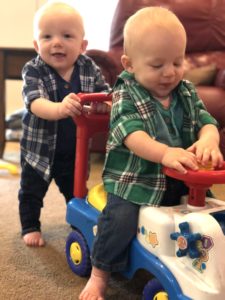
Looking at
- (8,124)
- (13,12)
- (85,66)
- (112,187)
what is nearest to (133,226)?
(112,187)

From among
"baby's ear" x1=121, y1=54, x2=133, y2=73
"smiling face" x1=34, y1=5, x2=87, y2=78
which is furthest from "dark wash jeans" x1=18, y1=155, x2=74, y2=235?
"baby's ear" x1=121, y1=54, x2=133, y2=73

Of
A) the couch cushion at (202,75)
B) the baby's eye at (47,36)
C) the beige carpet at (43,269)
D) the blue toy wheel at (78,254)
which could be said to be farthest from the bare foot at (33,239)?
the couch cushion at (202,75)

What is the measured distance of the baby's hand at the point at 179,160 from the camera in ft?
2.57

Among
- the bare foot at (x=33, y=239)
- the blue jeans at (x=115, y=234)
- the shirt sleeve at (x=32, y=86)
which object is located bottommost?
the bare foot at (x=33, y=239)

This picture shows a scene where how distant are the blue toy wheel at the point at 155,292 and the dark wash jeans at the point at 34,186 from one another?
0.49 metres

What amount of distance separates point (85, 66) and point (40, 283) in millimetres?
617

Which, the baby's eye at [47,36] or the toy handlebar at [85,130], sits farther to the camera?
the baby's eye at [47,36]

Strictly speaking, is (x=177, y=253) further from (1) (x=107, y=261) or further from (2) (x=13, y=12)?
(2) (x=13, y=12)

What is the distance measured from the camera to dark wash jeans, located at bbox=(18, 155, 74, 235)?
1.24 m

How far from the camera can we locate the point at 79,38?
1.21 meters

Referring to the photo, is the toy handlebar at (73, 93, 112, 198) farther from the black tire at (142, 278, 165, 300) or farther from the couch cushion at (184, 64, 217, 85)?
the couch cushion at (184, 64, 217, 85)

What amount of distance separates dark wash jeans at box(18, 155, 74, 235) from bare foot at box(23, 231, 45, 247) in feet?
0.06

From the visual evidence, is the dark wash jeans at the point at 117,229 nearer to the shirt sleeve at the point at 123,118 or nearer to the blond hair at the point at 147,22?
the shirt sleeve at the point at 123,118

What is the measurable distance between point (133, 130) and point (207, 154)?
154 millimetres
